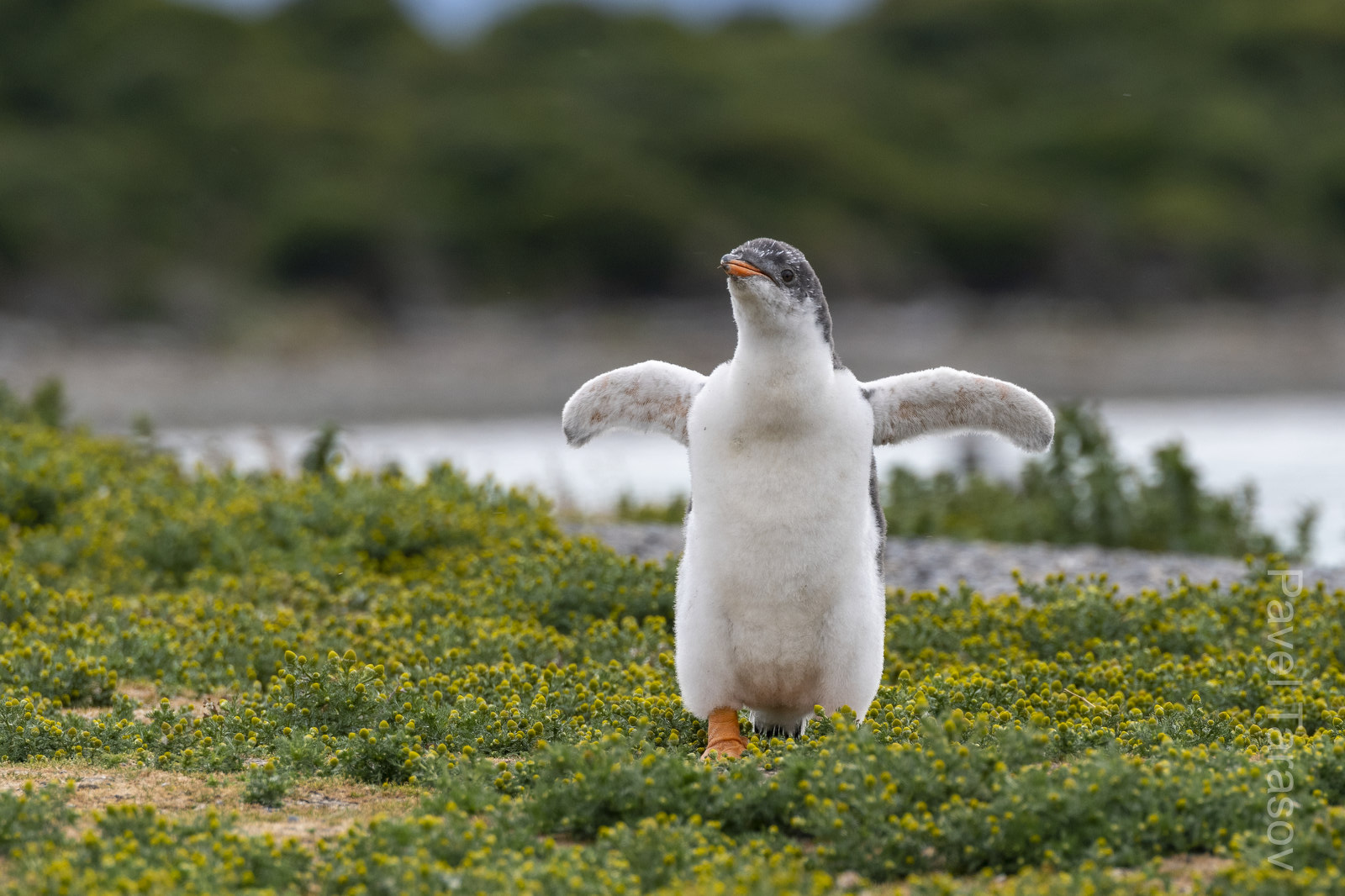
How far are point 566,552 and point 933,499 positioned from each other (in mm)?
5616

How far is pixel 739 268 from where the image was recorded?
553 centimetres

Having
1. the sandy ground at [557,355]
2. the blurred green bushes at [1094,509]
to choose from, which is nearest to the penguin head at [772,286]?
the blurred green bushes at [1094,509]

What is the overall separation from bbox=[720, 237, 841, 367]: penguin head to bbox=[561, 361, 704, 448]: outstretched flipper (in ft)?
2.13

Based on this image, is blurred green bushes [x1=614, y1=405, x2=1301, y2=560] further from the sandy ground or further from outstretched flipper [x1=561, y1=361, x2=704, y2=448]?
the sandy ground

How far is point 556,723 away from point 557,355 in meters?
42.6

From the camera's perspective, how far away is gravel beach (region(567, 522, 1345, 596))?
10.6 meters

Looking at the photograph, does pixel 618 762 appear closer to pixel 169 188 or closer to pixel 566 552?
pixel 566 552

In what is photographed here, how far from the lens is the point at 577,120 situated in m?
69.2

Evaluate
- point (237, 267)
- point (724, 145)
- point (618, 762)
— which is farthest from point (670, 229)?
point (618, 762)

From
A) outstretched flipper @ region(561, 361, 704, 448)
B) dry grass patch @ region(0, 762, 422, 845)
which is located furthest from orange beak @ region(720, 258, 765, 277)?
dry grass patch @ region(0, 762, 422, 845)

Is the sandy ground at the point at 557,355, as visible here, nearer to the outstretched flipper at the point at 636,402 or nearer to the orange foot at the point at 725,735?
the outstretched flipper at the point at 636,402

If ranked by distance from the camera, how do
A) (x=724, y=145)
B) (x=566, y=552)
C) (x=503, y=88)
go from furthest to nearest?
(x=503, y=88) < (x=724, y=145) < (x=566, y=552)

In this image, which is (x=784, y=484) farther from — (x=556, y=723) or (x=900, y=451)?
(x=900, y=451)

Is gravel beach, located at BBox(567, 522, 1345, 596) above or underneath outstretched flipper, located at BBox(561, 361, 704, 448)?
underneath
